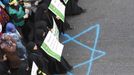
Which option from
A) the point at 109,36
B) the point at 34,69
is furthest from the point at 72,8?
the point at 34,69

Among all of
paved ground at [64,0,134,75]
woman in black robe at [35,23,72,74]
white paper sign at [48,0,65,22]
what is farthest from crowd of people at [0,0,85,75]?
paved ground at [64,0,134,75]

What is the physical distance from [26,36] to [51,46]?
1.72m

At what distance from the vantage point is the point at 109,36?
40.2 feet

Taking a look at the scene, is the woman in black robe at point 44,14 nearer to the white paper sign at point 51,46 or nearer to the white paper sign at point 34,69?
Result: the white paper sign at point 51,46

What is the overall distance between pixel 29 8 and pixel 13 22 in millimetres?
578

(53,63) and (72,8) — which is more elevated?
(53,63)

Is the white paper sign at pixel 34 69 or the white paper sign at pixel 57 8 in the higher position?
the white paper sign at pixel 34 69

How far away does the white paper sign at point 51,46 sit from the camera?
10.1 metres

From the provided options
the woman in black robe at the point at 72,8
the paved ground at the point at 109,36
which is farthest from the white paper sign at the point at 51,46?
the woman in black robe at the point at 72,8

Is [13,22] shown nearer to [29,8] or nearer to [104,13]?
[29,8]

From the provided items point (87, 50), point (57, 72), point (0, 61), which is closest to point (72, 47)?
point (87, 50)

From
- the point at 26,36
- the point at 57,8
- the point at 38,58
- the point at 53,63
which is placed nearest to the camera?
the point at 38,58

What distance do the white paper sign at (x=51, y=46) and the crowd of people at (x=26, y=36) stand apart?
8.3 inches

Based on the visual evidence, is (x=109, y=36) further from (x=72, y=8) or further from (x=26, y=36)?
(x=26, y=36)
